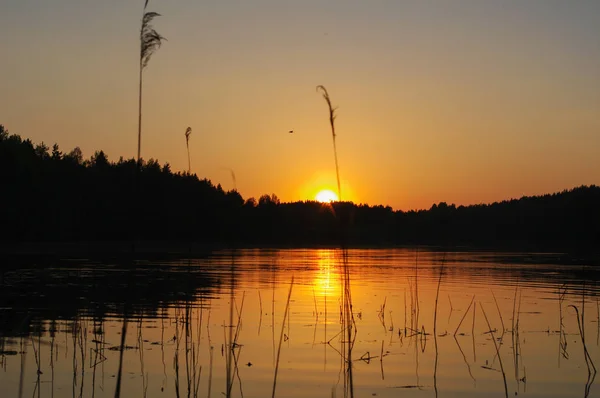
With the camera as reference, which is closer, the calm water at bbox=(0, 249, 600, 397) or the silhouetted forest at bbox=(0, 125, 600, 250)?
the calm water at bbox=(0, 249, 600, 397)

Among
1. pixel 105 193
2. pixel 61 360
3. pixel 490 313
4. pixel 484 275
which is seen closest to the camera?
pixel 61 360

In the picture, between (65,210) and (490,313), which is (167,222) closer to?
(65,210)

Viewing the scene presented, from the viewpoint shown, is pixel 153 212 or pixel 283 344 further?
pixel 153 212

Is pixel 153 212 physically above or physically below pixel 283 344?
above

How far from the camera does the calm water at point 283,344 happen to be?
1290 cm

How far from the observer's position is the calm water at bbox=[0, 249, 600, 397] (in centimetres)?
1290

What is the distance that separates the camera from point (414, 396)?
12875mm

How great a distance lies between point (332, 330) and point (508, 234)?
160086 millimetres

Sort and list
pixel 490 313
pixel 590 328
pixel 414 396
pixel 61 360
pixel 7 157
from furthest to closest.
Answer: pixel 7 157
pixel 490 313
pixel 590 328
pixel 61 360
pixel 414 396

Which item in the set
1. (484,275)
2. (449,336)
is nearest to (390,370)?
(449,336)

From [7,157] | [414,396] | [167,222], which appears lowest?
[414,396]

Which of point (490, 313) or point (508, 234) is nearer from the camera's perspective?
point (490, 313)

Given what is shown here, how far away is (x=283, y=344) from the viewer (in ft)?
57.8

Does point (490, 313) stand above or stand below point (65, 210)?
below
